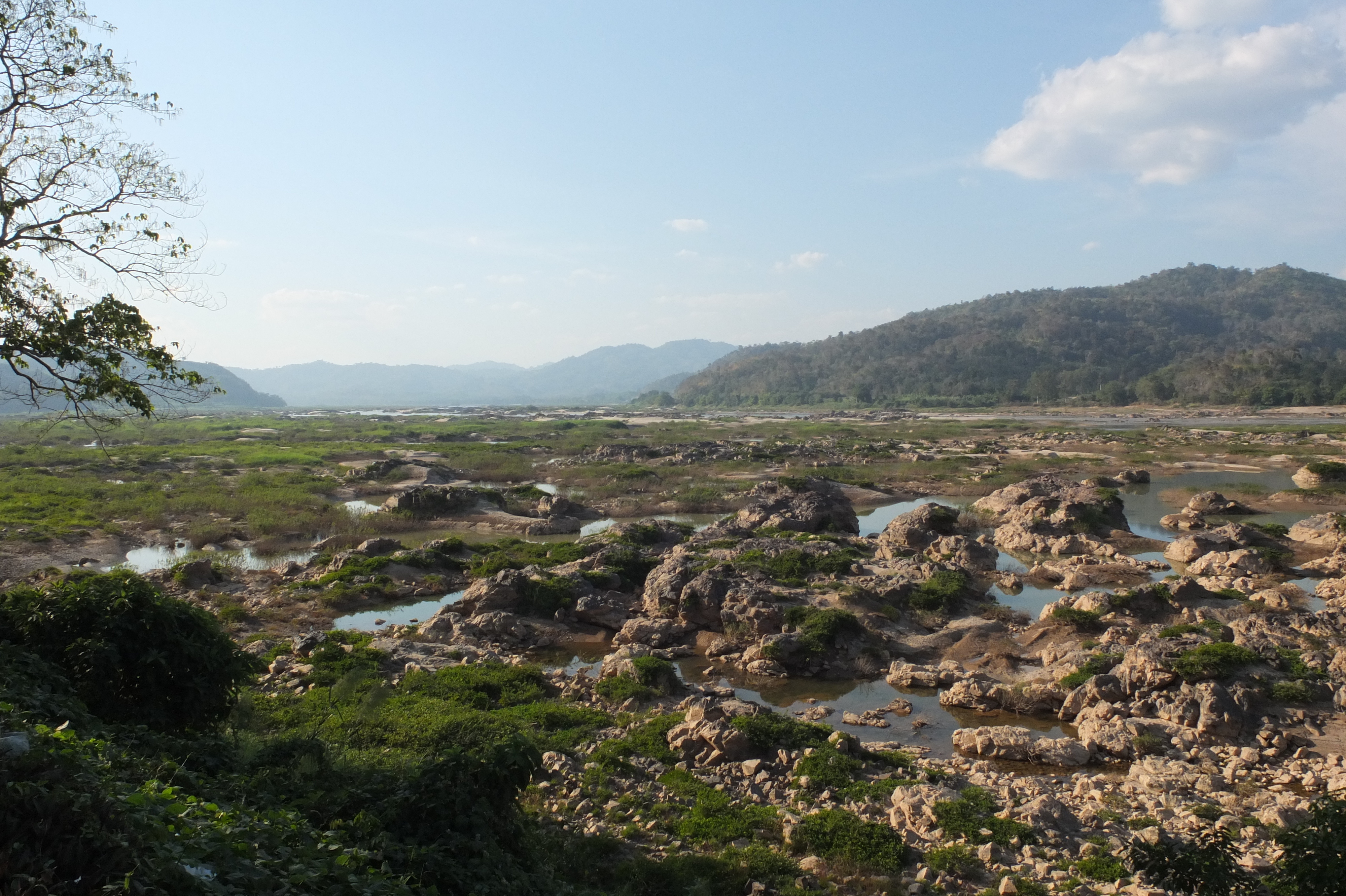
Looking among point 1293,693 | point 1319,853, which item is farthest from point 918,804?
point 1293,693

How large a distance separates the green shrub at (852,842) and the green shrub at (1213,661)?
7.24m

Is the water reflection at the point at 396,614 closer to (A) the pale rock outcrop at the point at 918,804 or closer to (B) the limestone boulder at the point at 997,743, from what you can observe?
(B) the limestone boulder at the point at 997,743

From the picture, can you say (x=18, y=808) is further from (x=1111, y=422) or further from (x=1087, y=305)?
(x=1087, y=305)

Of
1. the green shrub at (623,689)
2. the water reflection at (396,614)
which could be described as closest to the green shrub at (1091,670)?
the green shrub at (623,689)

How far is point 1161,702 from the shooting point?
12.8m

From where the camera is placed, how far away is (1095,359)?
150m

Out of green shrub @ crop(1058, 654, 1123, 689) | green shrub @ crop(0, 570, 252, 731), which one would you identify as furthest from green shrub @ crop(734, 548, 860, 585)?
green shrub @ crop(0, 570, 252, 731)

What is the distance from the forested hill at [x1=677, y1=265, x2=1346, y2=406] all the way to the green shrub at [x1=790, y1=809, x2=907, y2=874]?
115 metres

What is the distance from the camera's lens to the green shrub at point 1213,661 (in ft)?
43.0

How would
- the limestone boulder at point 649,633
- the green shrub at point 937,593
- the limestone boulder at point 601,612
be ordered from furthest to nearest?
the green shrub at point 937,593, the limestone boulder at point 601,612, the limestone boulder at point 649,633

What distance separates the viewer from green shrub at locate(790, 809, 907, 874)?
8.83 metres

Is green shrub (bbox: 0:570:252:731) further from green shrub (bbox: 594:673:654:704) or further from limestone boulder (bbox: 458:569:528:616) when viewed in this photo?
limestone boulder (bbox: 458:569:528:616)

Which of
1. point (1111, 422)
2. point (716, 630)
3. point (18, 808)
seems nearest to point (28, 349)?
point (18, 808)

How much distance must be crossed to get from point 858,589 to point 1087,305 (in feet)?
649
